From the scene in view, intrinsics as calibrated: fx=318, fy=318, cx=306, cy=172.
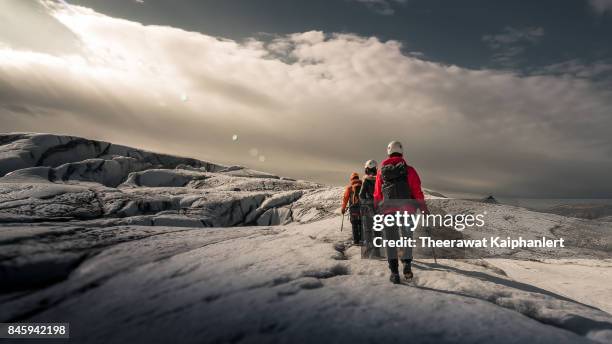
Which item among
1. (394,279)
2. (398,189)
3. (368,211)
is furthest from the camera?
(368,211)

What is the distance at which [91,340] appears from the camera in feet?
11.2

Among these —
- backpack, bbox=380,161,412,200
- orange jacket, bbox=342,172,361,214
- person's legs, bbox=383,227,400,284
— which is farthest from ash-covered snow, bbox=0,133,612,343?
backpack, bbox=380,161,412,200

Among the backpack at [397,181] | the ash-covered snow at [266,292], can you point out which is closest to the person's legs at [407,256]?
the ash-covered snow at [266,292]

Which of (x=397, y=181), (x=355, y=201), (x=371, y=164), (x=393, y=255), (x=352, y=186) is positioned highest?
(x=371, y=164)

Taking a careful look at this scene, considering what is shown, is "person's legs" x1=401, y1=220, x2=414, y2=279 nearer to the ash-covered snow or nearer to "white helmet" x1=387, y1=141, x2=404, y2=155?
the ash-covered snow

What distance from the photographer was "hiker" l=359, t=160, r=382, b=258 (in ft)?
22.4

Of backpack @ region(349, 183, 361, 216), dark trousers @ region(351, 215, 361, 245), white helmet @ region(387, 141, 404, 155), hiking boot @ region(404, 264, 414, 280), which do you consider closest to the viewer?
hiking boot @ region(404, 264, 414, 280)

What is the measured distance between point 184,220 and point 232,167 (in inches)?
1124

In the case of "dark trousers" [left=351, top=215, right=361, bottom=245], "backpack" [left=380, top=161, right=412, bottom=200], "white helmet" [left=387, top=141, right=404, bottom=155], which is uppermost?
"white helmet" [left=387, top=141, right=404, bottom=155]

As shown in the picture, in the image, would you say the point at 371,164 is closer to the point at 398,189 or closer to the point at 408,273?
the point at 398,189

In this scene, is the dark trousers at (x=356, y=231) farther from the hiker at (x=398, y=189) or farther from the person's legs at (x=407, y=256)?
the person's legs at (x=407, y=256)

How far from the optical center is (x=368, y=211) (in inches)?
288

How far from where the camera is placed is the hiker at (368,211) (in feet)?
22.4

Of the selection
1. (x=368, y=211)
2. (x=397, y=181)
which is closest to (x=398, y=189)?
(x=397, y=181)
